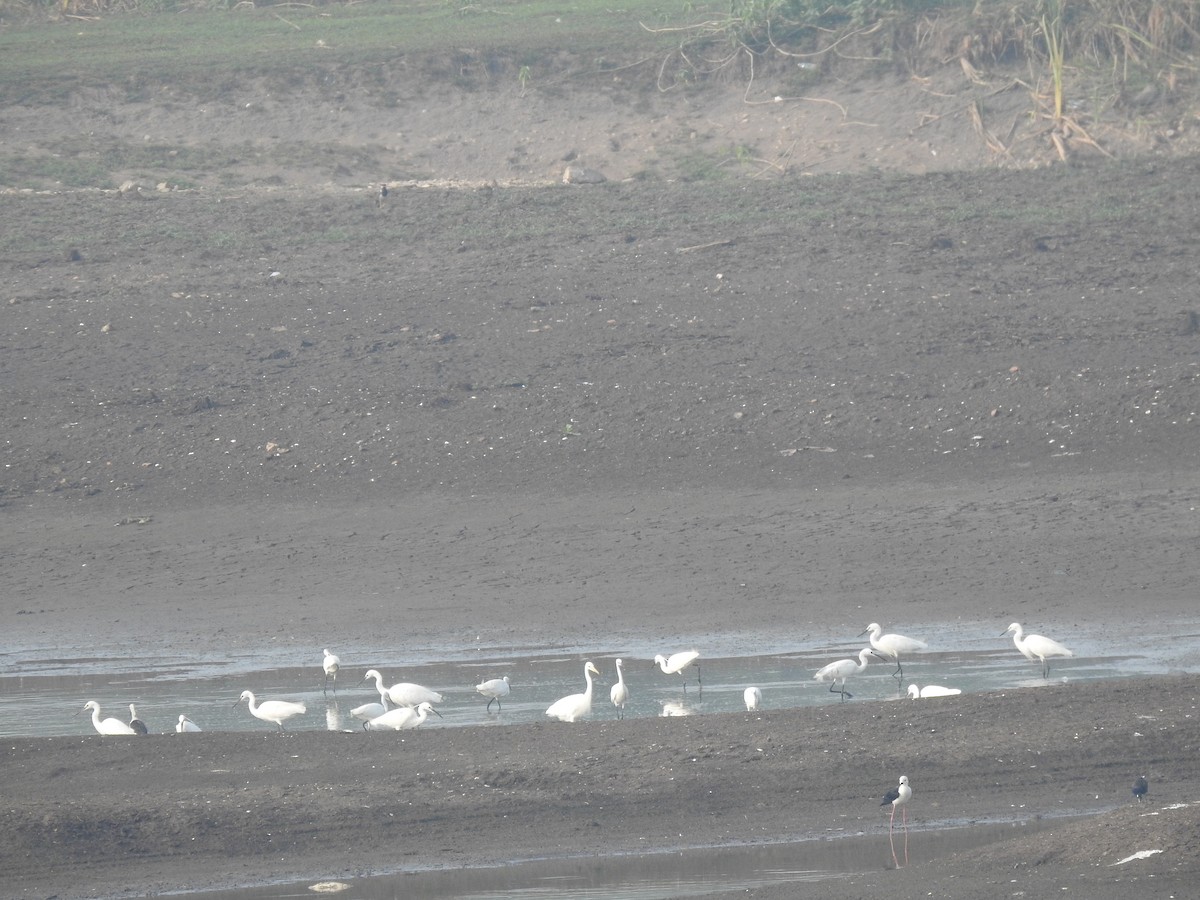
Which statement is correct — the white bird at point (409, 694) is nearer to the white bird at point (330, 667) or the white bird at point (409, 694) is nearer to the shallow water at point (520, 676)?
the shallow water at point (520, 676)

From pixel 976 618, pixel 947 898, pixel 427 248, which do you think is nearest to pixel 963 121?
pixel 427 248

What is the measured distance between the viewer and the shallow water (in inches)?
413

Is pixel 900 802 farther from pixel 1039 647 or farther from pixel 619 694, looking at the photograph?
pixel 1039 647

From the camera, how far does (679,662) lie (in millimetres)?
10828

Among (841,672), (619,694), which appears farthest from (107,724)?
(841,672)

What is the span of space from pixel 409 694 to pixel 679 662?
63.9 inches

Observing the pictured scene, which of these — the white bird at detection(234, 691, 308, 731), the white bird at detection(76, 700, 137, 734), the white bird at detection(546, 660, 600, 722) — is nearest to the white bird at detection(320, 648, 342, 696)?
the white bird at detection(234, 691, 308, 731)

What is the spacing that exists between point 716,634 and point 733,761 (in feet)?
11.3

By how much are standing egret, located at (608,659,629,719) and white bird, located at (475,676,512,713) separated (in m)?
0.62

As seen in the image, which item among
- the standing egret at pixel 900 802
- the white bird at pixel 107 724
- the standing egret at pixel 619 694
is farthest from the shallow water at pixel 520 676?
the standing egret at pixel 900 802

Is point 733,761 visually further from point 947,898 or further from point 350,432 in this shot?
point 350,432

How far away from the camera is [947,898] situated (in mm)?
6711

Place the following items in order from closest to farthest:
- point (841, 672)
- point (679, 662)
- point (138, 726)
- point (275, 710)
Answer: point (138, 726), point (275, 710), point (841, 672), point (679, 662)

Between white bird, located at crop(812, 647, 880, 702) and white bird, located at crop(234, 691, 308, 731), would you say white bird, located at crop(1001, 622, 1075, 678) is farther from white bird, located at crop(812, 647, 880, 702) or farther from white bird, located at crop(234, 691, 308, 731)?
white bird, located at crop(234, 691, 308, 731)
